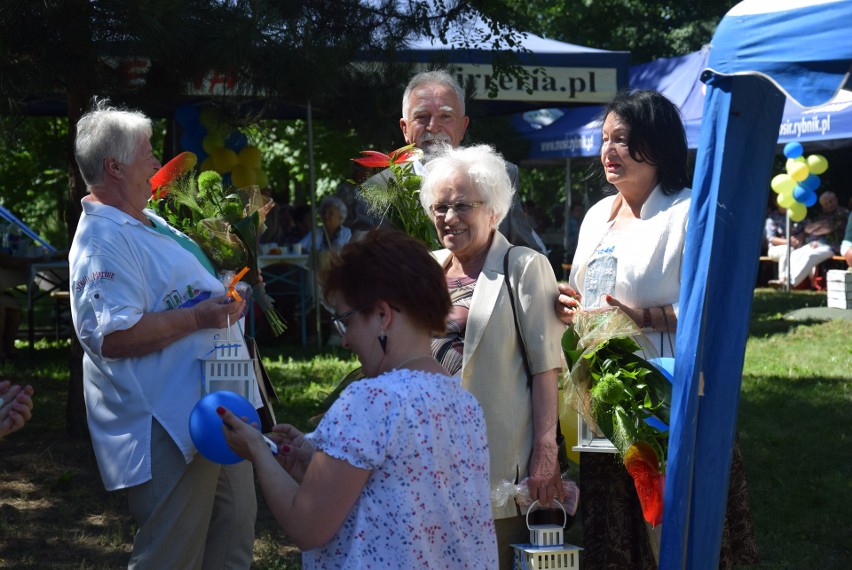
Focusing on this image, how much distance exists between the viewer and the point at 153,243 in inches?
125

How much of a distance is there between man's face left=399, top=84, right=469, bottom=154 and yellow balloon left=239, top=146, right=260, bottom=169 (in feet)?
24.4

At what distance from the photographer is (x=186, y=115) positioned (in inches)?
423

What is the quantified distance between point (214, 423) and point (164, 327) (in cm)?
82

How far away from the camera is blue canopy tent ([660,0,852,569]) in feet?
9.25

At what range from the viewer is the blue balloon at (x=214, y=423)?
7.60ft

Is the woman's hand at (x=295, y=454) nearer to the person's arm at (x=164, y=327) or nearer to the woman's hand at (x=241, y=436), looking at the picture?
the woman's hand at (x=241, y=436)

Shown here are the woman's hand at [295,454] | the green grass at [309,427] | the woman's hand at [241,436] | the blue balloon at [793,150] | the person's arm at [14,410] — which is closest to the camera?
the woman's hand at [241,436]

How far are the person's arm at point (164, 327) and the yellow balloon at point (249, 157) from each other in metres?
7.90

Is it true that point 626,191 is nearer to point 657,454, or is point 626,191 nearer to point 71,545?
point 657,454

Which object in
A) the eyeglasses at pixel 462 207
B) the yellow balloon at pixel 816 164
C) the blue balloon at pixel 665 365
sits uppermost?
the yellow balloon at pixel 816 164

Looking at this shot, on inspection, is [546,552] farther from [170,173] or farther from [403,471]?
[170,173]

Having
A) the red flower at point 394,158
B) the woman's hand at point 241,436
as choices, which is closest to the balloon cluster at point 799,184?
the red flower at point 394,158

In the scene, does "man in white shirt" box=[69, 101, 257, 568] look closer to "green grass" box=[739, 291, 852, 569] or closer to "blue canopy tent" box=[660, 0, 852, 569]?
"blue canopy tent" box=[660, 0, 852, 569]

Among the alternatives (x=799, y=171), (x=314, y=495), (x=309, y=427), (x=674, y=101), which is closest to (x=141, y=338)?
(x=314, y=495)
